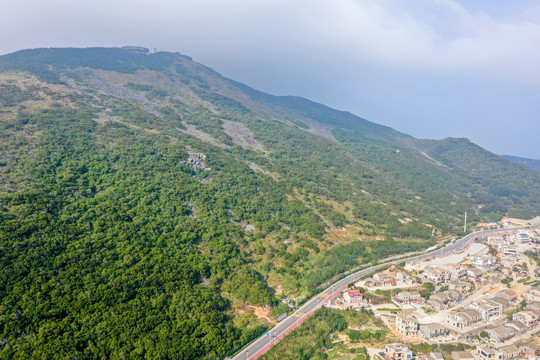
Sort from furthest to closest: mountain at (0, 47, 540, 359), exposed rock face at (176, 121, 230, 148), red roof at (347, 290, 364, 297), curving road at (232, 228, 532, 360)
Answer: exposed rock face at (176, 121, 230, 148)
red roof at (347, 290, 364, 297)
curving road at (232, 228, 532, 360)
mountain at (0, 47, 540, 359)

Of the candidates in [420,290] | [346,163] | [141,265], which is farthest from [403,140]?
[141,265]

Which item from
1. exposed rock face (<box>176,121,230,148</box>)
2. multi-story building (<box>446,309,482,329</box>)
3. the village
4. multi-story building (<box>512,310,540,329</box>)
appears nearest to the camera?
the village

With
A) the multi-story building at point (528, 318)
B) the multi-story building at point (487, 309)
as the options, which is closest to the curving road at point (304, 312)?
the multi-story building at point (487, 309)

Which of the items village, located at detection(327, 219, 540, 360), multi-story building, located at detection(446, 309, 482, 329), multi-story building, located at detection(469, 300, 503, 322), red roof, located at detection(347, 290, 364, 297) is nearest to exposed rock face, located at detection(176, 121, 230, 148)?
village, located at detection(327, 219, 540, 360)

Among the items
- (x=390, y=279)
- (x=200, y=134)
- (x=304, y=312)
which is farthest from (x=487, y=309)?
(x=200, y=134)

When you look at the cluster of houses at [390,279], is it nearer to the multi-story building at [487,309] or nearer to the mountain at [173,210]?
the mountain at [173,210]

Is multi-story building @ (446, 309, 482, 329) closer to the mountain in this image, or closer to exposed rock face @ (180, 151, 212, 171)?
the mountain

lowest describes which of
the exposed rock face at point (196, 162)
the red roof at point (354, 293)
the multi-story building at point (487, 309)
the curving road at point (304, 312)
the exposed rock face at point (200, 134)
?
the curving road at point (304, 312)
